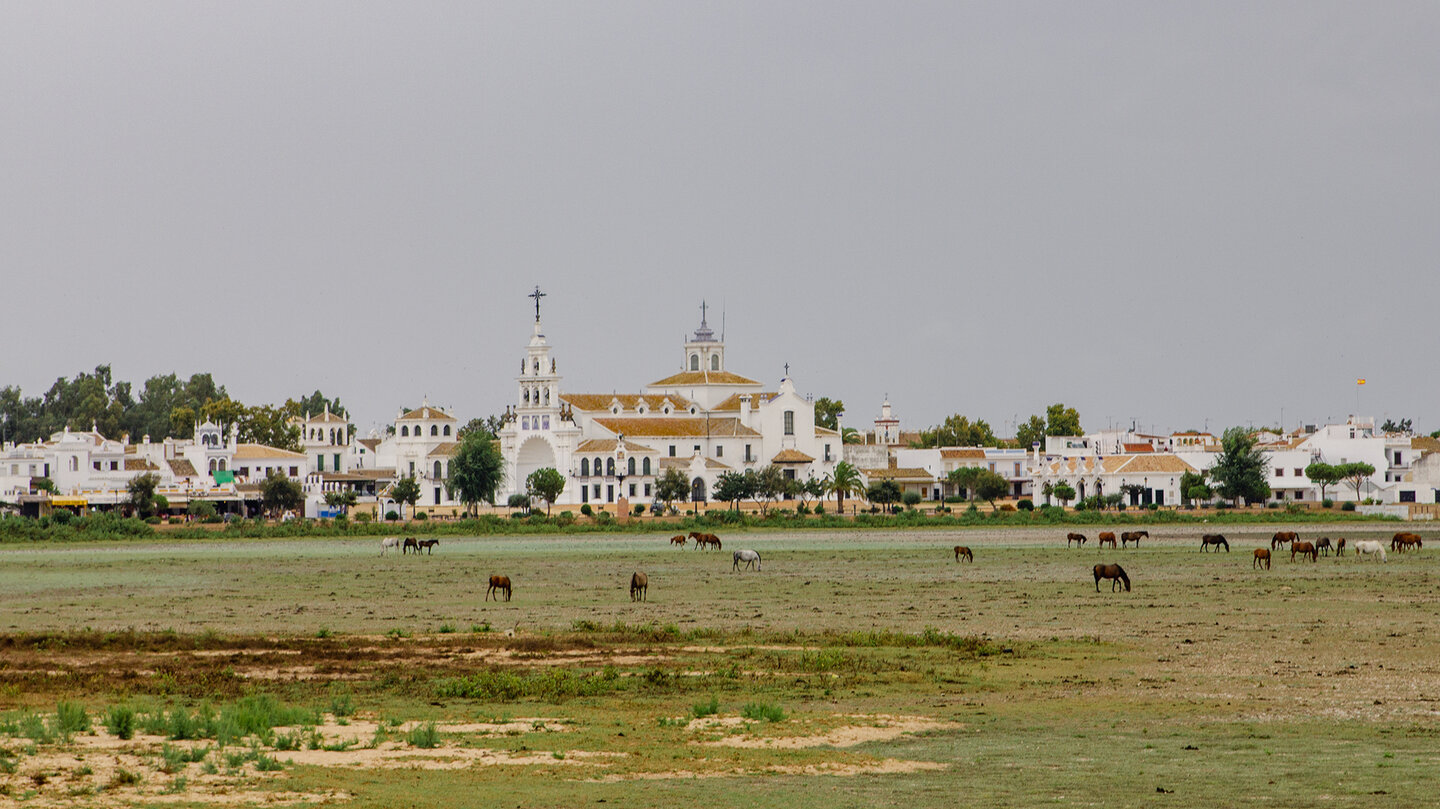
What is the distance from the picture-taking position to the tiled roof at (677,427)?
494 feet

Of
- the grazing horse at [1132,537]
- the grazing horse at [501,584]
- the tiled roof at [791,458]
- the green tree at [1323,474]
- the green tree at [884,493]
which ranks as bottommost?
the grazing horse at [501,584]

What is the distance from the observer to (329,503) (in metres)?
135

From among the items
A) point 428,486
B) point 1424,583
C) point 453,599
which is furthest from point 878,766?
point 428,486

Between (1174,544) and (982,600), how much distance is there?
3346 centimetres

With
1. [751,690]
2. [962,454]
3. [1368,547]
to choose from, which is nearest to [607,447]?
[962,454]

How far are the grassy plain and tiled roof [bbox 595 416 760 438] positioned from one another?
99.6m

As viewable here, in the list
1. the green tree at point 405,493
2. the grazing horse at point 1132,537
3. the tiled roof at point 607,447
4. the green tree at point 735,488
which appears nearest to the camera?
the grazing horse at point 1132,537

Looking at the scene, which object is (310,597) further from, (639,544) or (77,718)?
(639,544)

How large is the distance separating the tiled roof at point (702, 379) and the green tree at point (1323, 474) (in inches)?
2092

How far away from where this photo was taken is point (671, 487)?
134875mm

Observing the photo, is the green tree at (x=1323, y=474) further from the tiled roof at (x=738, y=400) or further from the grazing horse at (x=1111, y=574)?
the grazing horse at (x=1111, y=574)

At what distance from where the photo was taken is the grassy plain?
18.9 m

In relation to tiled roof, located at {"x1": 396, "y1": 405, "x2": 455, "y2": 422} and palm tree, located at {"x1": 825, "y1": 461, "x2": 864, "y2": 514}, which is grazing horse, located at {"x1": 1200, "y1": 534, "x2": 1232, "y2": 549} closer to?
palm tree, located at {"x1": 825, "y1": 461, "x2": 864, "y2": 514}

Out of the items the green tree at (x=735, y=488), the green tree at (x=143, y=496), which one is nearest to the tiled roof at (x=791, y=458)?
the green tree at (x=735, y=488)
